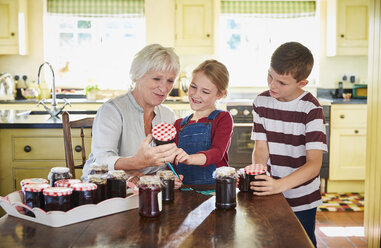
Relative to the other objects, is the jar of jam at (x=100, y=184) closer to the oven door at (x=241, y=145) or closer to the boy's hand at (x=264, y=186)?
the boy's hand at (x=264, y=186)

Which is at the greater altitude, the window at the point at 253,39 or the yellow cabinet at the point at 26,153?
the window at the point at 253,39

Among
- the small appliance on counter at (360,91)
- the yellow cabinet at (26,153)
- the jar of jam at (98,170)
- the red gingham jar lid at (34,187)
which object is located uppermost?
the small appliance on counter at (360,91)

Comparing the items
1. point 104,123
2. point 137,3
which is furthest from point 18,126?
point 137,3

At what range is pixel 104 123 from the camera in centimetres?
211

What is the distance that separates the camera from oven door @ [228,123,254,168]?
5.07m

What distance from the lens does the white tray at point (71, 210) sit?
1.33 meters

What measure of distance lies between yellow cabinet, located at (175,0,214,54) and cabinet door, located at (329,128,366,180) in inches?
69.8

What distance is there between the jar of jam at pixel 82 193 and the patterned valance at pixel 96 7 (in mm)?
4888

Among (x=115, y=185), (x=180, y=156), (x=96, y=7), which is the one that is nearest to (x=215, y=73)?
(x=180, y=156)

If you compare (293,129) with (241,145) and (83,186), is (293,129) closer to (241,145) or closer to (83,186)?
(83,186)

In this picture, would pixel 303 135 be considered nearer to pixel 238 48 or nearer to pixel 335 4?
pixel 335 4

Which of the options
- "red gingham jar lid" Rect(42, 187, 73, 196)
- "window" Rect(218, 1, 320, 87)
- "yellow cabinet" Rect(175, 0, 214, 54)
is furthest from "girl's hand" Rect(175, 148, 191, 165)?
"window" Rect(218, 1, 320, 87)

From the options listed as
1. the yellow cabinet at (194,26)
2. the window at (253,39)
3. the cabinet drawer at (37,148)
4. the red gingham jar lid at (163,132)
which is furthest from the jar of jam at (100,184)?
the window at (253,39)

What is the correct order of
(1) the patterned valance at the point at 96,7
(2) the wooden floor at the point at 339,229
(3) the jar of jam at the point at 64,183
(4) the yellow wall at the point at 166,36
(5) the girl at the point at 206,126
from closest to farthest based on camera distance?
(3) the jar of jam at the point at 64,183, (5) the girl at the point at 206,126, (2) the wooden floor at the point at 339,229, (4) the yellow wall at the point at 166,36, (1) the patterned valance at the point at 96,7
